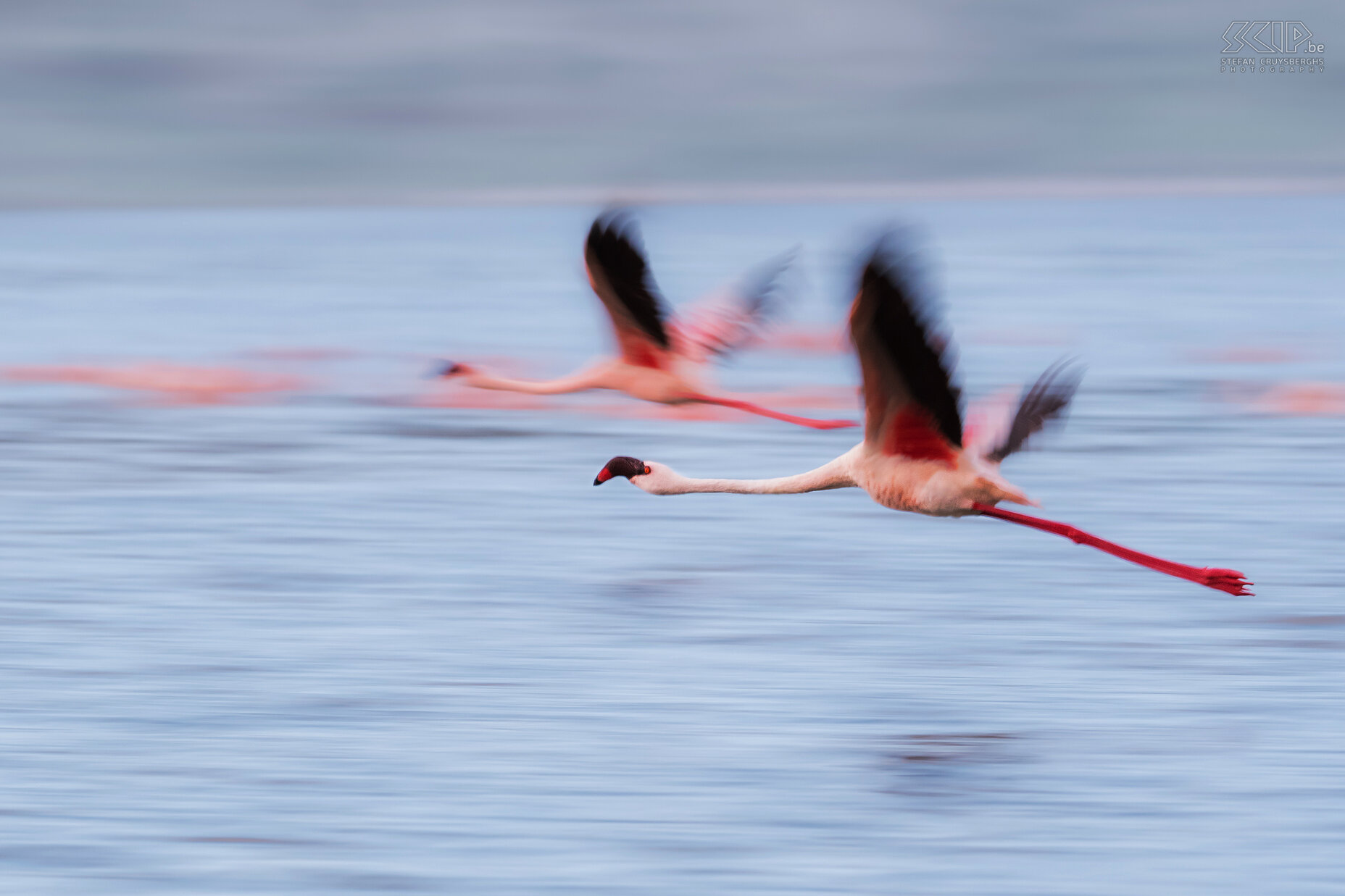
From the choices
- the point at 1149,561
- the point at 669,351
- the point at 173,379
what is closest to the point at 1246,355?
the point at 173,379

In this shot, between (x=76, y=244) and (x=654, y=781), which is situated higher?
(x=76, y=244)

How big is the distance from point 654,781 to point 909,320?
7.40 feet

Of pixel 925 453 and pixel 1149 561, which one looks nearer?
pixel 925 453

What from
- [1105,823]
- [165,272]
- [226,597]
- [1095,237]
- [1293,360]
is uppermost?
[1095,237]

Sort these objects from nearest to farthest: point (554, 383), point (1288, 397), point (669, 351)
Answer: point (669, 351)
point (554, 383)
point (1288, 397)

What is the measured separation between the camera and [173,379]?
23.8 metres

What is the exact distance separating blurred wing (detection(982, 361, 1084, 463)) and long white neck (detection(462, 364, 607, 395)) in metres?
3.50

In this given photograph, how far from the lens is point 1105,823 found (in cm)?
759

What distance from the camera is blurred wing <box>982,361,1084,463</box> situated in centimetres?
894

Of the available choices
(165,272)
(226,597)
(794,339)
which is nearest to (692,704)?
(226,597)

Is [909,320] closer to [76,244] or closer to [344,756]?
[344,756]

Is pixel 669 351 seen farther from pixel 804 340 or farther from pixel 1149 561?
pixel 804 340

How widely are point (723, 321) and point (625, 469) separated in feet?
7.88

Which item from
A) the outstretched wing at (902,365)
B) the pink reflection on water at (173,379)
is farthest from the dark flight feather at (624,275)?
the pink reflection on water at (173,379)
